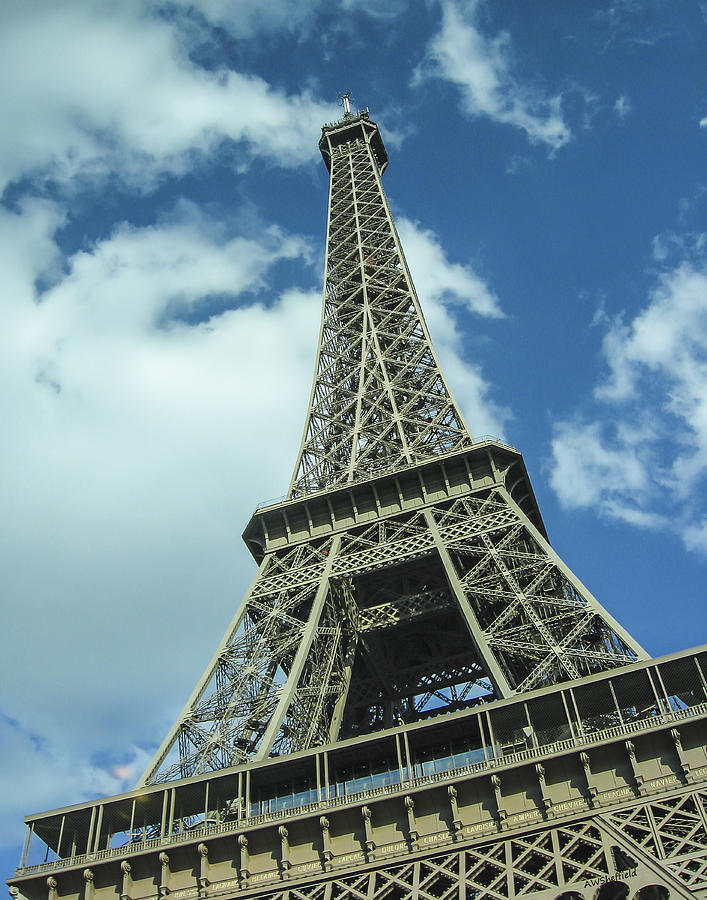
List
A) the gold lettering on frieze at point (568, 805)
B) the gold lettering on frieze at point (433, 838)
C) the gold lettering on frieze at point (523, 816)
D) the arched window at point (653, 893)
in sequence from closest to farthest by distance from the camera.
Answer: the arched window at point (653, 893), the gold lettering on frieze at point (568, 805), the gold lettering on frieze at point (523, 816), the gold lettering on frieze at point (433, 838)

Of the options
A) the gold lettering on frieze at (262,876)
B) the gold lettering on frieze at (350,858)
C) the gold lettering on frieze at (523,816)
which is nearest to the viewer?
the gold lettering on frieze at (523,816)

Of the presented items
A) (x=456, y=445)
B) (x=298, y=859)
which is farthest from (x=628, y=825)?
(x=456, y=445)

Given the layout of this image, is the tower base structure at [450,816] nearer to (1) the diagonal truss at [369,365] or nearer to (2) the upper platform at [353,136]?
(1) the diagonal truss at [369,365]

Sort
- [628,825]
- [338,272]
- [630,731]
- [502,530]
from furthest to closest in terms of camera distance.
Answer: [338,272], [502,530], [630,731], [628,825]

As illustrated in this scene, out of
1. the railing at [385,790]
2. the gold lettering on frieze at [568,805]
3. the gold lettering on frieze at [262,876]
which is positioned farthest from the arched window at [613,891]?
the gold lettering on frieze at [262,876]

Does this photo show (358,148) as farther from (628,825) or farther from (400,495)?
(628,825)

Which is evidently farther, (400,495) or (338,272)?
(338,272)

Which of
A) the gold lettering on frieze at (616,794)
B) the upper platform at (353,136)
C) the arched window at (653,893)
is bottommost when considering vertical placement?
the arched window at (653,893)
